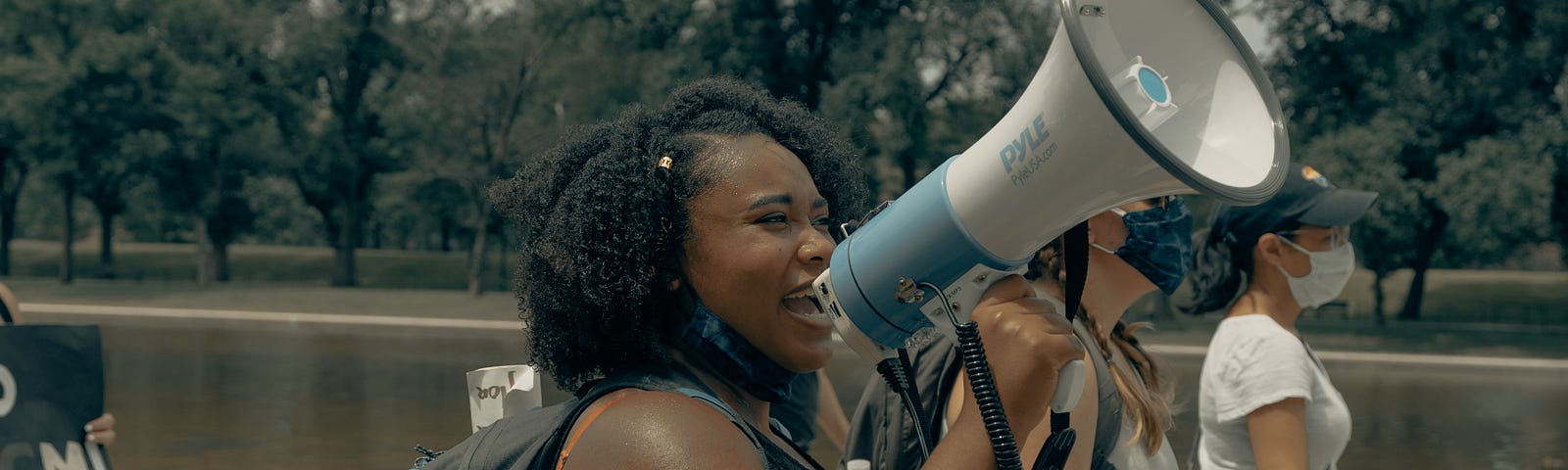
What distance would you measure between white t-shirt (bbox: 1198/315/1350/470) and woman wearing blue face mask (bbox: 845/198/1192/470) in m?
0.29

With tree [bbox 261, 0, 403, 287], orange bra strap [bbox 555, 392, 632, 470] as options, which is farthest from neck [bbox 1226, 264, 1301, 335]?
tree [bbox 261, 0, 403, 287]

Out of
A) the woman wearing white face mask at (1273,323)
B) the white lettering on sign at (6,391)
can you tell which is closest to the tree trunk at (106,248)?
the white lettering on sign at (6,391)

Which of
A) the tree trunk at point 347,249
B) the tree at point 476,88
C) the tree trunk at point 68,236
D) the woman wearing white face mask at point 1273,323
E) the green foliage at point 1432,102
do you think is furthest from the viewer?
the tree trunk at point 347,249

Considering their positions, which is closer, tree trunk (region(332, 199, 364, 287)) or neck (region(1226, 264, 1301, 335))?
neck (region(1226, 264, 1301, 335))

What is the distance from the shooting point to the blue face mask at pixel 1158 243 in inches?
116

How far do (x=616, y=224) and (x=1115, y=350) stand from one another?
1.52 m

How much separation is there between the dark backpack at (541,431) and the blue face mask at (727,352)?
0.16 feet

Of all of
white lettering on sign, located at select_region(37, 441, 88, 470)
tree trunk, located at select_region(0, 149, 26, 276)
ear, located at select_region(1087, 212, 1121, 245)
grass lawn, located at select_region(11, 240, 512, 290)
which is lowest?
grass lawn, located at select_region(11, 240, 512, 290)

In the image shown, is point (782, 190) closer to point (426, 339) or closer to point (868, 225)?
point (868, 225)

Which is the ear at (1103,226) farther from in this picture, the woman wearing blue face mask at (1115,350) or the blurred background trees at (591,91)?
the blurred background trees at (591,91)

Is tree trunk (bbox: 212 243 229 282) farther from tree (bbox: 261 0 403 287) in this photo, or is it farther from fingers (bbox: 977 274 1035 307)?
fingers (bbox: 977 274 1035 307)

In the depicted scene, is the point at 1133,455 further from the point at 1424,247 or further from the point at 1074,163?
the point at 1424,247

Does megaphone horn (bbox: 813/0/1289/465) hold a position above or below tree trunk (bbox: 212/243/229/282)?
above

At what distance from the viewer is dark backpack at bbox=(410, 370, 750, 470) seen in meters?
1.64
